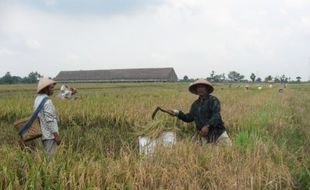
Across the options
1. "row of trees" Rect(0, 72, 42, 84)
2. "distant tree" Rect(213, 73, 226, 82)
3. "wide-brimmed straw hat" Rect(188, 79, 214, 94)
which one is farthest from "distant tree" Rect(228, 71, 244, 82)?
"wide-brimmed straw hat" Rect(188, 79, 214, 94)

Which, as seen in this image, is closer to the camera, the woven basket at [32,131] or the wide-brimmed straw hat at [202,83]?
the woven basket at [32,131]

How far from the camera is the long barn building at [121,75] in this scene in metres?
79.4

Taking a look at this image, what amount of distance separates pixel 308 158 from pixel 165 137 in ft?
6.88

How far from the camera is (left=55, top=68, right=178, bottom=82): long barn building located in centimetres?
7938

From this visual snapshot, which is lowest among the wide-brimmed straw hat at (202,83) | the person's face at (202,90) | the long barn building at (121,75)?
the person's face at (202,90)

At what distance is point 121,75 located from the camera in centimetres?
8119

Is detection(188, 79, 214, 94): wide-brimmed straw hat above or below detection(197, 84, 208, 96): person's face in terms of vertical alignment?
above

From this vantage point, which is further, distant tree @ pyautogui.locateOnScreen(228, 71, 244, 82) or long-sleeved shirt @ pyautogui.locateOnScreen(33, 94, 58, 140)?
distant tree @ pyautogui.locateOnScreen(228, 71, 244, 82)

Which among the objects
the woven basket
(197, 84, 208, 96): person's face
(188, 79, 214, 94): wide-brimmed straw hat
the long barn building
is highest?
the long barn building

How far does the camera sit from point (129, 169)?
13.4 feet

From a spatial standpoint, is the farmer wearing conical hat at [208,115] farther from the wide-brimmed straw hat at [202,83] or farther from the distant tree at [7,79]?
the distant tree at [7,79]

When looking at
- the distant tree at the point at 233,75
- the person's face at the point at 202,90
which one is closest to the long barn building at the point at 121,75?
the distant tree at the point at 233,75

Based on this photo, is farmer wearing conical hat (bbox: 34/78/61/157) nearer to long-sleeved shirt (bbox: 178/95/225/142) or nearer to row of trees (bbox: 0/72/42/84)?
long-sleeved shirt (bbox: 178/95/225/142)

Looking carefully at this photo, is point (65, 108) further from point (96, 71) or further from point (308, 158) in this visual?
point (96, 71)
